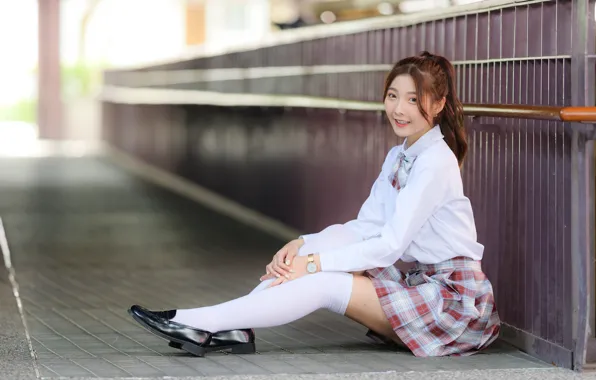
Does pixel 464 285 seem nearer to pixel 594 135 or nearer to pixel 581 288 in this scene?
pixel 581 288

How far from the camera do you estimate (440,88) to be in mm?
4863

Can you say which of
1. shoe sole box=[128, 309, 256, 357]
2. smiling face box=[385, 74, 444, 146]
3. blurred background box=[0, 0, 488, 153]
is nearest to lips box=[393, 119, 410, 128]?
smiling face box=[385, 74, 444, 146]

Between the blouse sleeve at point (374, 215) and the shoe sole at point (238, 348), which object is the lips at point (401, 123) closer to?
the blouse sleeve at point (374, 215)

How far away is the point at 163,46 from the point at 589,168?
32.6m

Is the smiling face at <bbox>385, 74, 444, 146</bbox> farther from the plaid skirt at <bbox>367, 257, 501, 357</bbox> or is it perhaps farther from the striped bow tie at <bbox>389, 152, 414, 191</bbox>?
the plaid skirt at <bbox>367, 257, 501, 357</bbox>

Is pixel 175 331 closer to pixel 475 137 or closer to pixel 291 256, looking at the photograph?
pixel 291 256

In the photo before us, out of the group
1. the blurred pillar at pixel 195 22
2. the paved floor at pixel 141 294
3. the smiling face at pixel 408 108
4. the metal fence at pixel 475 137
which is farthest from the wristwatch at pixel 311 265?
the blurred pillar at pixel 195 22

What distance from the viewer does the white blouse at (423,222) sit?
4.74 meters

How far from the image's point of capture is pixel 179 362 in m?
4.77

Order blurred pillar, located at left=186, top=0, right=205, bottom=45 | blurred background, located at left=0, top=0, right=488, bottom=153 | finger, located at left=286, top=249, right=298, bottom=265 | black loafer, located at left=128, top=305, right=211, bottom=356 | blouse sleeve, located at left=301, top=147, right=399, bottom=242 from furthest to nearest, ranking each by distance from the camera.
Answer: blurred pillar, located at left=186, top=0, right=205, bottom=45 → blurred background, located at left=0, top=0, right=488, bottom=153 → blouse sleeve, located at left=301, top=147, right=399, bottom=242 → finger, located at left=286, top=249, right=298, bottom=265 → black loafer, located at left=128, top=305, right=211, bottom=356

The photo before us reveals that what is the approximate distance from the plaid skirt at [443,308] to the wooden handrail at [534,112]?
59cm

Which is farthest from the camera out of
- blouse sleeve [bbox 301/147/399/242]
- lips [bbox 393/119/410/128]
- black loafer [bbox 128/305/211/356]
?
blouse sleeve [bbox 301/147/399/242]

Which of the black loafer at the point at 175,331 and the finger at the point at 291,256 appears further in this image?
the finger at the point at 291,256

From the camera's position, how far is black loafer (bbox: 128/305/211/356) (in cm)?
467
